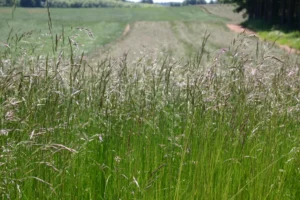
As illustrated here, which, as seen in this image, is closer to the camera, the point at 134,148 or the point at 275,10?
the point at 134,148

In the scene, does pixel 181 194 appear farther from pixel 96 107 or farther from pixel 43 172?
pixel 96 107

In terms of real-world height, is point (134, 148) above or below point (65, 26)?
above

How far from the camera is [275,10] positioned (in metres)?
45.5

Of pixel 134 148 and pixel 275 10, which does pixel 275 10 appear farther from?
Answer: pixel 134 148

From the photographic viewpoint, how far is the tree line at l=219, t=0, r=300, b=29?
128ft

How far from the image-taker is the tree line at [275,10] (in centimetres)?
3894

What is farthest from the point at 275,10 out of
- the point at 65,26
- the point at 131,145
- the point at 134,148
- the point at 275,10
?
the point at 134,148

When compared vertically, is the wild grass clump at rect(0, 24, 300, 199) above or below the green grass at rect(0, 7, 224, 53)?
above

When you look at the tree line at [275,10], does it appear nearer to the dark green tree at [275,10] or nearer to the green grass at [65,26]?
the dark green tree at [275,10]

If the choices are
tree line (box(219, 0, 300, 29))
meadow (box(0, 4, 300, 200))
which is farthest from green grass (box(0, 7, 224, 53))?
tree line (box(219, 0, 300, 29))

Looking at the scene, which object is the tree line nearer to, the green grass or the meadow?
the green grass

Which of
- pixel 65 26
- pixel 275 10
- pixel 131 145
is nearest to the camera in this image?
pixel 131 145

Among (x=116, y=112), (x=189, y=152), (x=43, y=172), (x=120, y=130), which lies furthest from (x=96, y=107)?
(x=43, y=172)

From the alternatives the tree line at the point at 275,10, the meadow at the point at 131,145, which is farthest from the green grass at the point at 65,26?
the tree line at the point at 275,10
